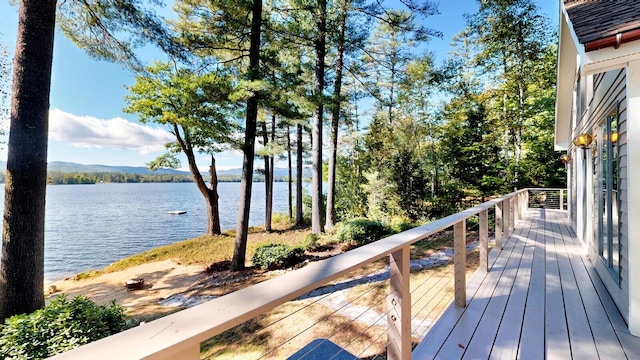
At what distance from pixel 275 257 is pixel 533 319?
6512 millimetres

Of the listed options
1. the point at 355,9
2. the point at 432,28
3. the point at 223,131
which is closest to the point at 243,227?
the point at 223,131

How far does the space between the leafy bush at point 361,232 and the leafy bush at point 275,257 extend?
188cm

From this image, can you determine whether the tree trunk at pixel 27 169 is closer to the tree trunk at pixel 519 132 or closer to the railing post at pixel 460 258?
the railing post at pixel 460 258

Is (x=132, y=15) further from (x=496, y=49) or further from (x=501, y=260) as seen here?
(x=496, y=49)

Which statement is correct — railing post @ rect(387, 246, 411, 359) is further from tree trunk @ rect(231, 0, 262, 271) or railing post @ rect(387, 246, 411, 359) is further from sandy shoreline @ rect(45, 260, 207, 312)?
tree trunk @ rect(231, 0, 262, 271)

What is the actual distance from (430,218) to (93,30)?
12.1m

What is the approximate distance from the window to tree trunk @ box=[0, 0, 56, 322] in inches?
298

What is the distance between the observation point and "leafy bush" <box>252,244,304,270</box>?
812 centimetres

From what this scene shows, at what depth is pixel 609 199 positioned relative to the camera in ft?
11.1

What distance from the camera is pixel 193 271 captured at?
30.2 ft

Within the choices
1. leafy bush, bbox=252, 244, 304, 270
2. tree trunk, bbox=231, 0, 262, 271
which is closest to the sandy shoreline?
tree trunk, bbox=231, 0, 262, 271

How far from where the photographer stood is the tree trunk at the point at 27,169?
13.5ft

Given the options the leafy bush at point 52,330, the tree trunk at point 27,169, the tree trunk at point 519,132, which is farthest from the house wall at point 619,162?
the tree trunk at point 519,132

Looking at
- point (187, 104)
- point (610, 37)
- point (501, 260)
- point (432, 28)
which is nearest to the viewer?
point (610, 37)
